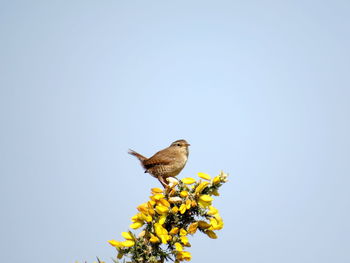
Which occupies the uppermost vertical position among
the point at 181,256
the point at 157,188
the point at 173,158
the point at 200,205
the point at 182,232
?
the point at 173,158

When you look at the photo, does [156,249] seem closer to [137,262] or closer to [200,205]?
[137,262]

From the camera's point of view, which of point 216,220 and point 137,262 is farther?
point 216,220

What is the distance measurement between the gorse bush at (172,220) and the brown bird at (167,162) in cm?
322

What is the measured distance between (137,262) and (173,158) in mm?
4072

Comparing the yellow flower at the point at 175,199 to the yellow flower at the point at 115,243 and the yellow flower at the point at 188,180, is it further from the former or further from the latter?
the yellow flower at the point at 115,243

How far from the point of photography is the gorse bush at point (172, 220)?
3.55 metres

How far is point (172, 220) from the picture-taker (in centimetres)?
380

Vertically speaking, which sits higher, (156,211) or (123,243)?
(156,211)

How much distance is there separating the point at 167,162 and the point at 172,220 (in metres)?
3.55

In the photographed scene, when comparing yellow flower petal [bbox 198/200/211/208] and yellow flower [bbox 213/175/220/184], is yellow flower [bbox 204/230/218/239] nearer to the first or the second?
yellow flower petal [bbox 198/200/211/208]

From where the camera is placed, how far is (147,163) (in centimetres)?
784

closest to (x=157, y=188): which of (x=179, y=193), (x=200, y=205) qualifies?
(x=179, y=193)

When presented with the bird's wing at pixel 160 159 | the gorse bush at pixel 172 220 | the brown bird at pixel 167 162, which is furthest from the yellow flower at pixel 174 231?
the bird's wing at pixel 160 159

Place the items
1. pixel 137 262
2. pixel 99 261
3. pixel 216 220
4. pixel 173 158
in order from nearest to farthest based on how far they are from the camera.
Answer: pixel 99 261 < pixel 137 262 < pixel 216 220 < pixel 173 158
